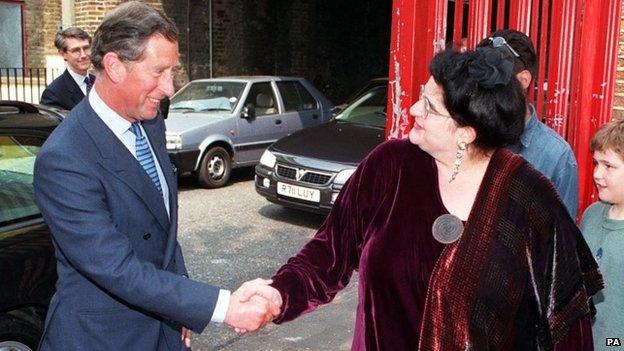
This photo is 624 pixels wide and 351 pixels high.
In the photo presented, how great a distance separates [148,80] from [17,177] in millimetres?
1940

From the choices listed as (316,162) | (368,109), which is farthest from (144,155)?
(368,109)

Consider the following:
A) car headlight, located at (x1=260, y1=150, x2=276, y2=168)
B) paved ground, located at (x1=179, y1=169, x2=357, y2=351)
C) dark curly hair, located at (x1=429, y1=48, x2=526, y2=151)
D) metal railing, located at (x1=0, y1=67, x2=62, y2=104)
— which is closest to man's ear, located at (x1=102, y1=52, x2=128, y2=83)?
dark curly hair, located at (x1=429, y1=48, x2=526, y2=151)

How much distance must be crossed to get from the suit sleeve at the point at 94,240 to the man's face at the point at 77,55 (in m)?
3.93

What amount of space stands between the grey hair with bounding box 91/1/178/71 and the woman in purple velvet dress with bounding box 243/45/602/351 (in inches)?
36.5

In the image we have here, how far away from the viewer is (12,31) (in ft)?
61.3

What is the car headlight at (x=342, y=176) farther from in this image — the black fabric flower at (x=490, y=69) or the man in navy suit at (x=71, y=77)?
the black fabric flower at (x=490, y=69)

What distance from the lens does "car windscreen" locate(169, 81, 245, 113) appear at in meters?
10.2

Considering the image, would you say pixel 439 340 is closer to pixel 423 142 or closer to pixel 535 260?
pixel 535 260

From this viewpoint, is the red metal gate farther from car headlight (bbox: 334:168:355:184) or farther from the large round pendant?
car headlight (bbox: 334:168:355:184)

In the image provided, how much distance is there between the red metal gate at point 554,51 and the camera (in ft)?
9.89

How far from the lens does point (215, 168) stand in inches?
386

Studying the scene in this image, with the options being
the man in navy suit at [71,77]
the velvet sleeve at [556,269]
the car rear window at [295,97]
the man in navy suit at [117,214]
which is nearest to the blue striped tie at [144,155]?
the man in navy suit at [117,214]

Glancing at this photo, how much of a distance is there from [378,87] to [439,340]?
23.9 feet

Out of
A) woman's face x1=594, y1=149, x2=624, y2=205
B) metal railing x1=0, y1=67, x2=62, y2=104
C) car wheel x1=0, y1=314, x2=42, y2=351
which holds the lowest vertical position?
car wheel x1=0, y1=314, x2=42, y2=351
